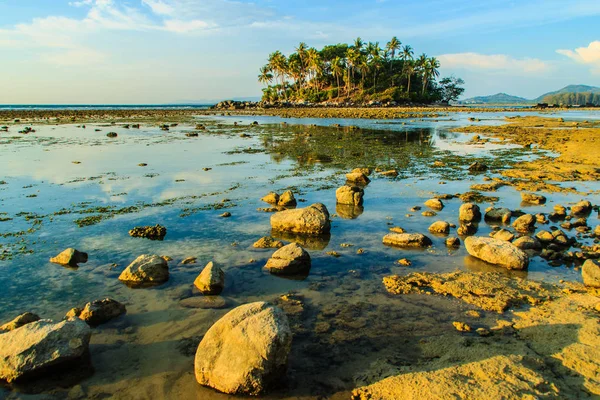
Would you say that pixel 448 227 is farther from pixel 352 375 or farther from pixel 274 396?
pixel 274 396

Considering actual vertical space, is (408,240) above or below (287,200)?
below

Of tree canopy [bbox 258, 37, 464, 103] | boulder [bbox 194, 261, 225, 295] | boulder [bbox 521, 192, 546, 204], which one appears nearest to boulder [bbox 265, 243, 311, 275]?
boulder [bbox 194, 261, 225, 295]

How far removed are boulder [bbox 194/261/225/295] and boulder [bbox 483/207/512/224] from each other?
1038 cm

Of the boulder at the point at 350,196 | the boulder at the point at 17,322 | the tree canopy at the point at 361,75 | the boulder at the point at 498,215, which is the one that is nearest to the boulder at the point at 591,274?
the boulder at the point at 498,215

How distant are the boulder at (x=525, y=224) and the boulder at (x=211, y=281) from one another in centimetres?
1025

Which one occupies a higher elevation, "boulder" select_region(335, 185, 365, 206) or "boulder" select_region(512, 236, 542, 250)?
"boulder" select_region(335, 185, 365, 206)

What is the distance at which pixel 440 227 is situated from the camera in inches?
523

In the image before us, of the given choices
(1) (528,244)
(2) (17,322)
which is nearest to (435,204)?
(1) (528,244)

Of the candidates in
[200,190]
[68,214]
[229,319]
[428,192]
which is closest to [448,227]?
[428,192]

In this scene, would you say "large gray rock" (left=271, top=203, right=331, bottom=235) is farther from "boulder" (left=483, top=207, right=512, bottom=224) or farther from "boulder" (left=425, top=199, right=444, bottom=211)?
"boulder" (left=483, top=207, right=512, bottom=224)

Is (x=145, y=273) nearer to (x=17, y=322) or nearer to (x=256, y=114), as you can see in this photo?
(x=17, y=322)

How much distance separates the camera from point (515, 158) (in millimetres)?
28062

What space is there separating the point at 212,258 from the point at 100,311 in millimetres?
3715

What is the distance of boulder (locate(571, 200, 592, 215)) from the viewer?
14.8 metres
